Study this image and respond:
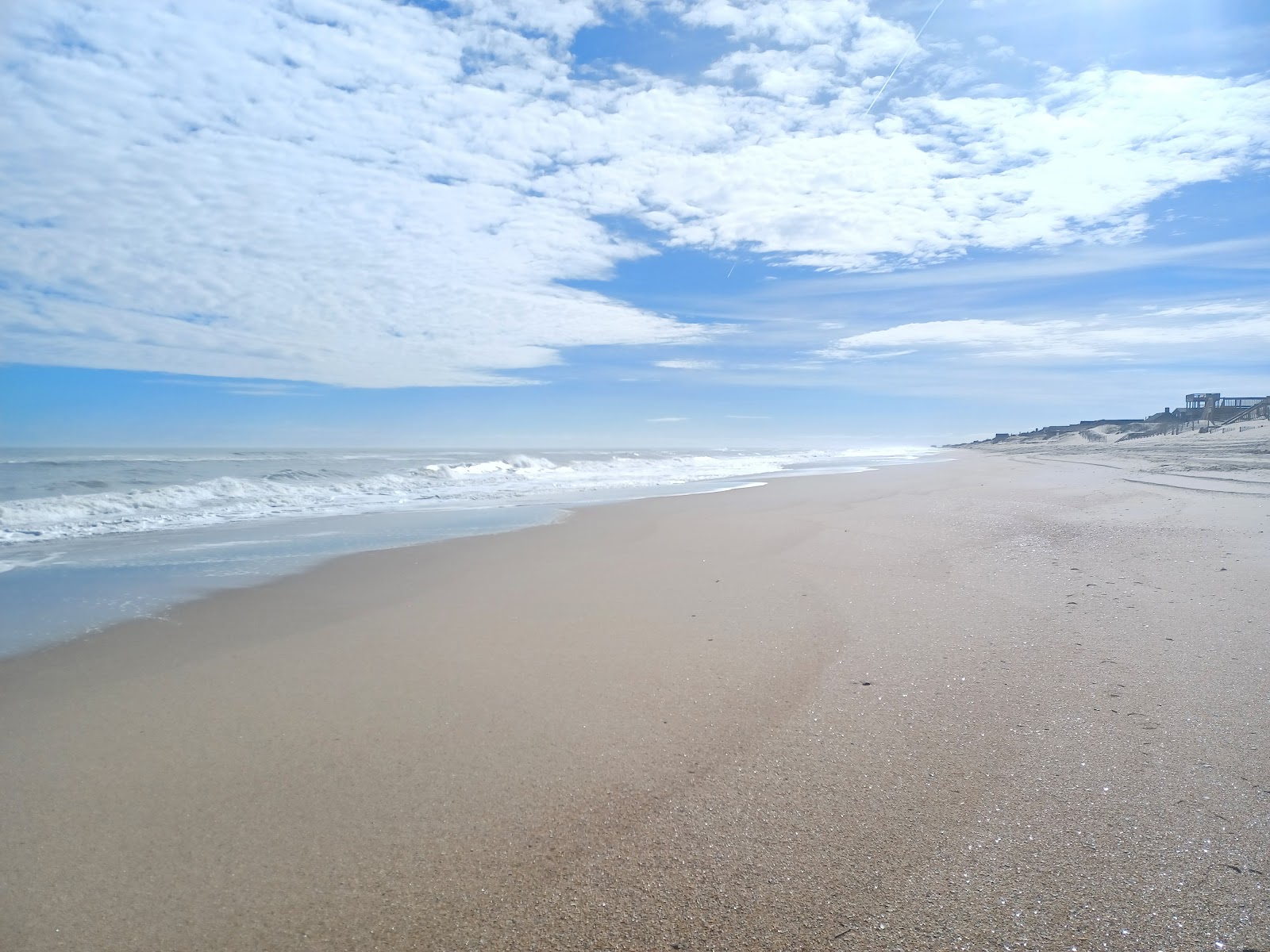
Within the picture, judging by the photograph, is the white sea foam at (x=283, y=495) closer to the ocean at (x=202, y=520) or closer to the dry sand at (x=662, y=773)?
the ocean at (x=202, y=520)

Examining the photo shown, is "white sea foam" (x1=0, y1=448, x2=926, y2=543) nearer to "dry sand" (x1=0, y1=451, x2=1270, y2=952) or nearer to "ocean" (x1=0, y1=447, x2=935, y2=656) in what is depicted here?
"ocean" (x1=0, y1=447, x2=935, y2=656)

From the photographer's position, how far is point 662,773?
101 inches

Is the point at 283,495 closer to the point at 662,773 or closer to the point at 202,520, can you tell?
the point at 202,520

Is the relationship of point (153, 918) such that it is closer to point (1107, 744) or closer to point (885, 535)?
point (1107, 744)

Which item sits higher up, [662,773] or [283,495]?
[283,495]

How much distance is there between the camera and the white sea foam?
11.0m

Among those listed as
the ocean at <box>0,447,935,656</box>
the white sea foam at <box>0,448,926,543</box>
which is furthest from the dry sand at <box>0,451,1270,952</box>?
the white sea foam at <box>0,448,926,543</box>

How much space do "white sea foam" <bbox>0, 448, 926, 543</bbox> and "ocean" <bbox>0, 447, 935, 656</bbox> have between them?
0.05m

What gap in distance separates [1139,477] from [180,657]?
17.0m

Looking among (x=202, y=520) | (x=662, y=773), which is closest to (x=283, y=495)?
(x=202, y=520)

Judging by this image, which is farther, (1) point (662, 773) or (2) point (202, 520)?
(2) point (202, 520)

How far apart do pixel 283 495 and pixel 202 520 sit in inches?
168

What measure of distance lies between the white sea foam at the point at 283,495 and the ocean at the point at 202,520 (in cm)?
5

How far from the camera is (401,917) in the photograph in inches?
73.1
